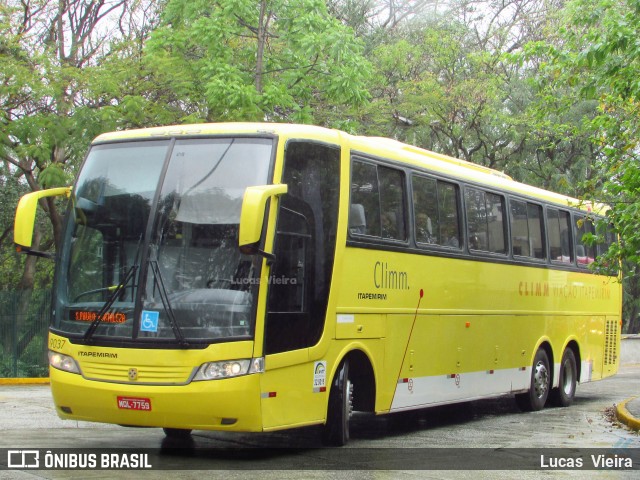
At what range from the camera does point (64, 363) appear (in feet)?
31.1

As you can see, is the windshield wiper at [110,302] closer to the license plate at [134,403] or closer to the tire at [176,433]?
the license plate at [134,403]

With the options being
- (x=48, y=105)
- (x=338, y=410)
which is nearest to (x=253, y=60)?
(x=48, y=105)

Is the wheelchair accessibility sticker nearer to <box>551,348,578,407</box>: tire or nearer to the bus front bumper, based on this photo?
the bus front bumper

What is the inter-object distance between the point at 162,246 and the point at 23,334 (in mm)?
14978

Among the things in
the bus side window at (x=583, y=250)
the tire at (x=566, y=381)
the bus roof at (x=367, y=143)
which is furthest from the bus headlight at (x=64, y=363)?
the bus side window at (x=583, y=250)

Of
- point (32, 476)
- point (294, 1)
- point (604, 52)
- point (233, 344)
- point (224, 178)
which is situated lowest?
point (32, 476)

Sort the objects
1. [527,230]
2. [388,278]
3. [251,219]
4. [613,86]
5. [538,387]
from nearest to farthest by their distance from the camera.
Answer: [251,219] → [388,278] → [613,86] → [527,230] → [538,387]

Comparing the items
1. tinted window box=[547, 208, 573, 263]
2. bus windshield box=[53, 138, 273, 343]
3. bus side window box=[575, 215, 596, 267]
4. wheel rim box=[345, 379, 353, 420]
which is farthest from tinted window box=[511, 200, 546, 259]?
bus windshield box=[53, 138, 273, 343]

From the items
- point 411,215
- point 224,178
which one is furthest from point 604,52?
point 224,178

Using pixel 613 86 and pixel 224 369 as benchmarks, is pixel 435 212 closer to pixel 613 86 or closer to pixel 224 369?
pixel 613 86

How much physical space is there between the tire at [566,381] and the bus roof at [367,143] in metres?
2.90

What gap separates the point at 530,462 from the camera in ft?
33.1

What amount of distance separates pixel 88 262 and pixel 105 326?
781 millimetres

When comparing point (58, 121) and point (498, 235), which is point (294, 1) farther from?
point (498, 235)
